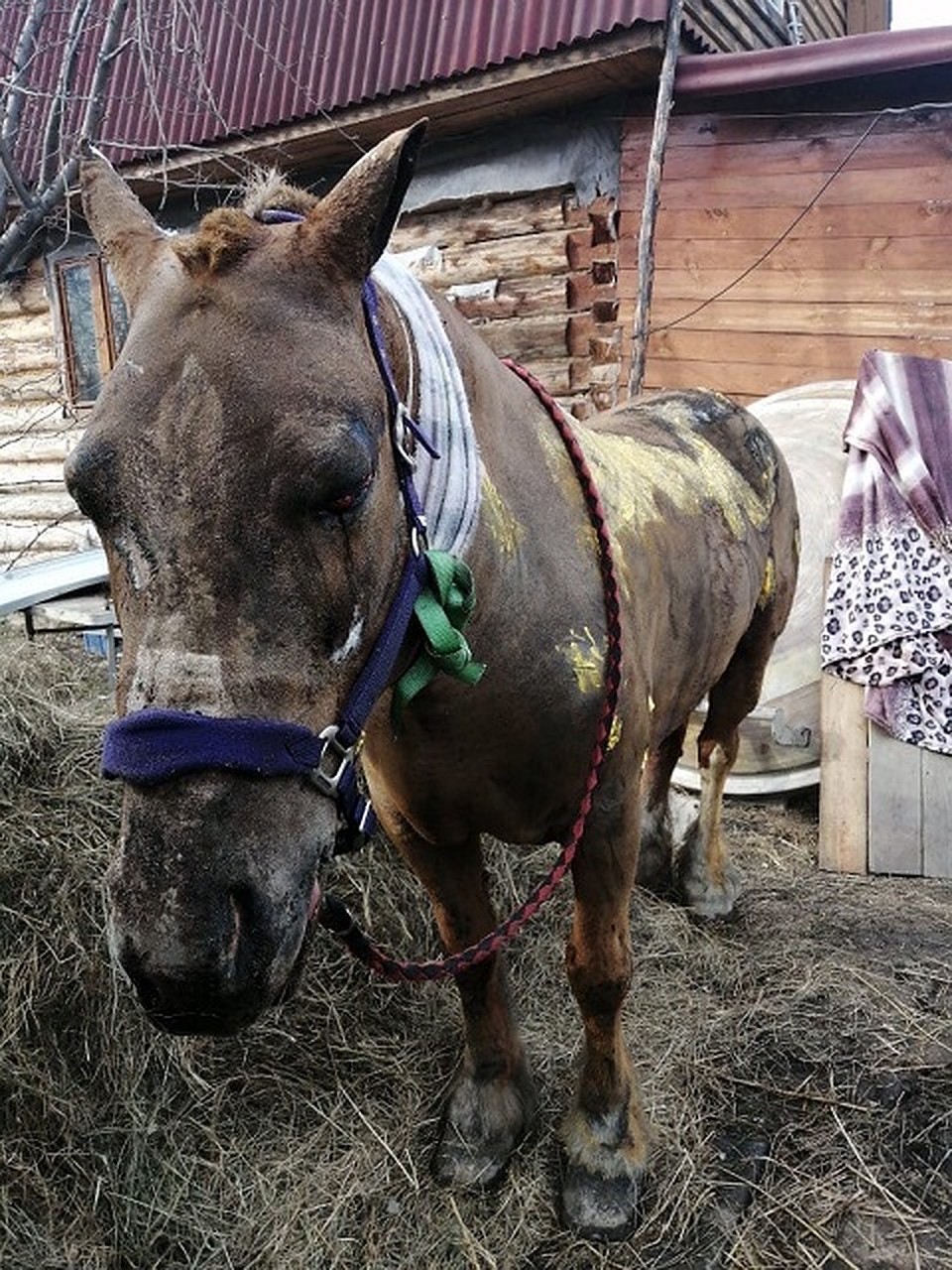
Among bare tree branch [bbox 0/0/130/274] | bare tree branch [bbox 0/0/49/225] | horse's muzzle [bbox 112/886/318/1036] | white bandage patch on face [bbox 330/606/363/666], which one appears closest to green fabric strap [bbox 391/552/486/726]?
white bandage patch on face [bbox 330/606/363/666]

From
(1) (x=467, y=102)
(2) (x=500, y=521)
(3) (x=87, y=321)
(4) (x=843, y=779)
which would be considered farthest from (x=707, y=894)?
(3) (x=87, y=321)

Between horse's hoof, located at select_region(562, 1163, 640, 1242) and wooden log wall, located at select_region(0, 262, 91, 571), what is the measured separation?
26.5 feet

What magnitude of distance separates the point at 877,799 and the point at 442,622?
307cm

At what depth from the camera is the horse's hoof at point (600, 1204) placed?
2.09 metres

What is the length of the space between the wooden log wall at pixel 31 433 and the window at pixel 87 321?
198 millimetres

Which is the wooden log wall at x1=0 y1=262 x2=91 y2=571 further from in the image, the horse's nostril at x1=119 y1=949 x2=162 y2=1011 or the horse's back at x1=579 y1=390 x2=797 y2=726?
the horse's nostril at x1=119 y1=949 x2=162 y2=1011

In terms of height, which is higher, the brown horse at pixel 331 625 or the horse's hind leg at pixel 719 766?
the brown horse at pixel 331 625

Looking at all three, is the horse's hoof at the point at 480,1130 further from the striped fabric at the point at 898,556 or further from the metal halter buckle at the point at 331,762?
the striped fabric at the point at 898,556

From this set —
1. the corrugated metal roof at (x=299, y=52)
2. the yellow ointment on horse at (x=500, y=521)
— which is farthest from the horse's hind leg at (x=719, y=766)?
the corrugated metal roof at (x=299, y=52)

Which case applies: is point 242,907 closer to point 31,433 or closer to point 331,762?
point 331,762

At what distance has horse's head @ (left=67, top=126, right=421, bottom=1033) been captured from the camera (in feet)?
3.73

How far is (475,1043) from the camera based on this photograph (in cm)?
232

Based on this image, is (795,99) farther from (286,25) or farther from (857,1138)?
(857,1138)

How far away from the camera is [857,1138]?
2.30 metres
